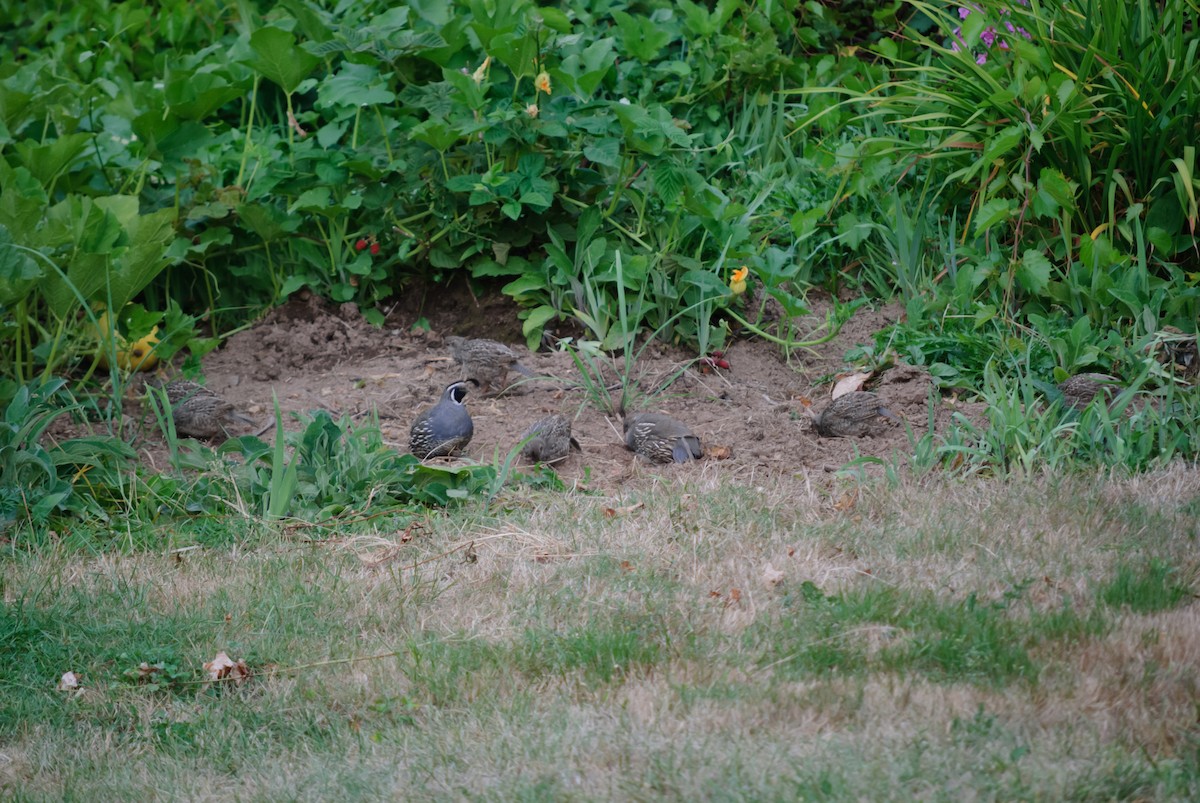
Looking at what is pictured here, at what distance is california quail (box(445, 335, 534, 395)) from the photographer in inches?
234

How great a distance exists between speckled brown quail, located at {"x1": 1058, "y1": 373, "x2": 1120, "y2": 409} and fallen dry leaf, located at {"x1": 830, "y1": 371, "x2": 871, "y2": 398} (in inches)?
35.7

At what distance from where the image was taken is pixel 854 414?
17.3 feet

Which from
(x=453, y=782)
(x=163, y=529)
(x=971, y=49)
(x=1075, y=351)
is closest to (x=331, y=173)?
(x=163, y=529)

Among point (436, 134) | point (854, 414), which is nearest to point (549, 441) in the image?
point (854, 414)

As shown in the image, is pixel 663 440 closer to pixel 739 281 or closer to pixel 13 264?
pixel 739 281

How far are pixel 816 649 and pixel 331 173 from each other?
4269 mm

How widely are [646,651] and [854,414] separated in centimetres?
215

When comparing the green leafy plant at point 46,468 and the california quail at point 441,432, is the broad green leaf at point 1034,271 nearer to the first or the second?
the california quail at point 441,432

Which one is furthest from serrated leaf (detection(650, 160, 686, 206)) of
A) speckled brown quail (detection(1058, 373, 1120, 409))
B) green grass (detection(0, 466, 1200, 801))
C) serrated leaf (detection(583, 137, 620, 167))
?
speckled brown quail (detection(1058, 373, 1120, 409))

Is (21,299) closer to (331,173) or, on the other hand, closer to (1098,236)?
(331,173)

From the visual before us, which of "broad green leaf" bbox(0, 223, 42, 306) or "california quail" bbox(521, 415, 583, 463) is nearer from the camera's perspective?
"broad green leaf" bbox(0, 223, 42, 306)

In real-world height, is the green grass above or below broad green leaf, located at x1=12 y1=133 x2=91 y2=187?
below

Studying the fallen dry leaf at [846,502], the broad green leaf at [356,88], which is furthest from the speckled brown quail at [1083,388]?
the broad green leaf at [356,88]

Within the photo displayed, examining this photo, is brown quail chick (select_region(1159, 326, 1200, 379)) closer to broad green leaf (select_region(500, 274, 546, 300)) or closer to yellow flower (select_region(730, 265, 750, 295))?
yellow flower (select_region(730, 265, 750, 295))
